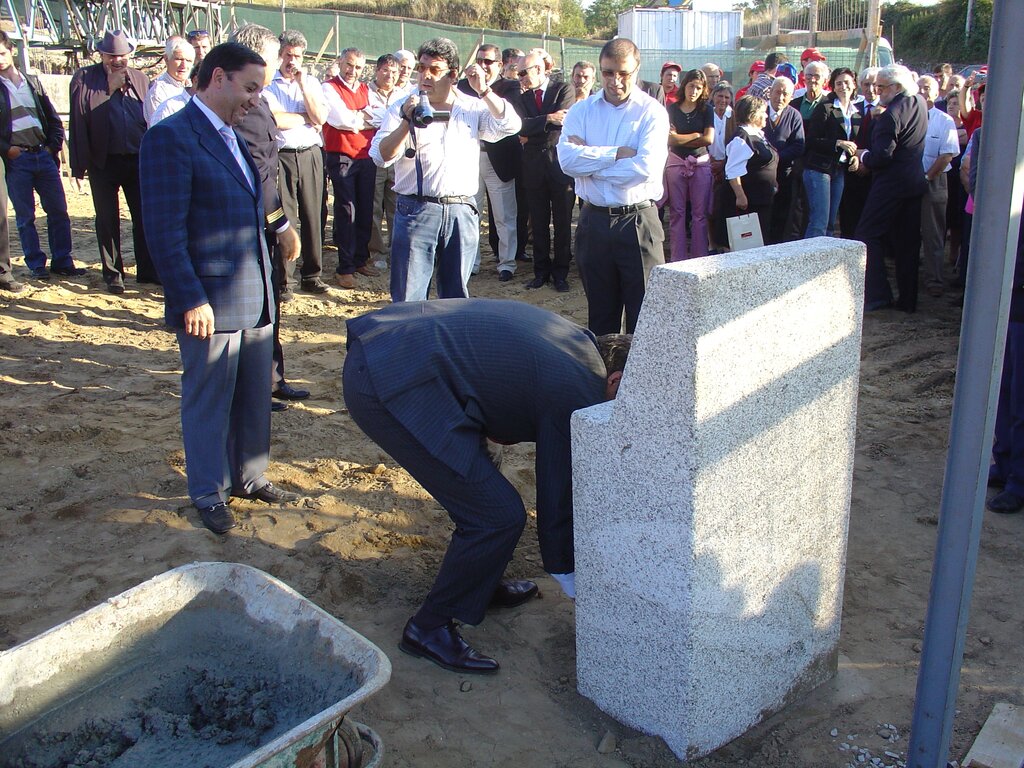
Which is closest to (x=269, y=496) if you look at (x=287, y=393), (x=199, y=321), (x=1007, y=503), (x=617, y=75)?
(x=199, y=321)

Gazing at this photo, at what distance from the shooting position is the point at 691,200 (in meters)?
8.16

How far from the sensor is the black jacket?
Result: 291 inches

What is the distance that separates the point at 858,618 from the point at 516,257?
20.9 feet

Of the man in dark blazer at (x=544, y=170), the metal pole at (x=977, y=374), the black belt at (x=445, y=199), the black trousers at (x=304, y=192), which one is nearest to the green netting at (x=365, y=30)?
the man in dark blazer at (x=544, y=170)

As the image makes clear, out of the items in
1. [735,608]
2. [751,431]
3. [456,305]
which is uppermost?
[456,305]

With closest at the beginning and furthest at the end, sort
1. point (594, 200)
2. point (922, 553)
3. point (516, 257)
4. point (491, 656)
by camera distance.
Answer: point (491, 656), point (922, 553), point (594, 200), point (516, 257)

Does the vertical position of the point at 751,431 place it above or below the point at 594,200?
below

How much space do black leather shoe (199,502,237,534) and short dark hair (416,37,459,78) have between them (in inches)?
105

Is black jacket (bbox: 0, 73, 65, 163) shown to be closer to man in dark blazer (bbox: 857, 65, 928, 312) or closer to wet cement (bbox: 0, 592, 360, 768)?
wet cement (bbox: 0, 592, 360, 768)

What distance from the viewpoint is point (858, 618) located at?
353cm

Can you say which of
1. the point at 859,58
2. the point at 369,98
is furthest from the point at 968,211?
the point at 859,58

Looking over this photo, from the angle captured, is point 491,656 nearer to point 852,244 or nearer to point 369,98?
point 852,244

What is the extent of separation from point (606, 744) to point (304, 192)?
18.1ft

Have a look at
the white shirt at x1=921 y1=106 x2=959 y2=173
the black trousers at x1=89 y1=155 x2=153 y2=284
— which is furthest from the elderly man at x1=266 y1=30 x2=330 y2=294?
the white shirt at x1=921 y1=106 x2=959 y2=173
